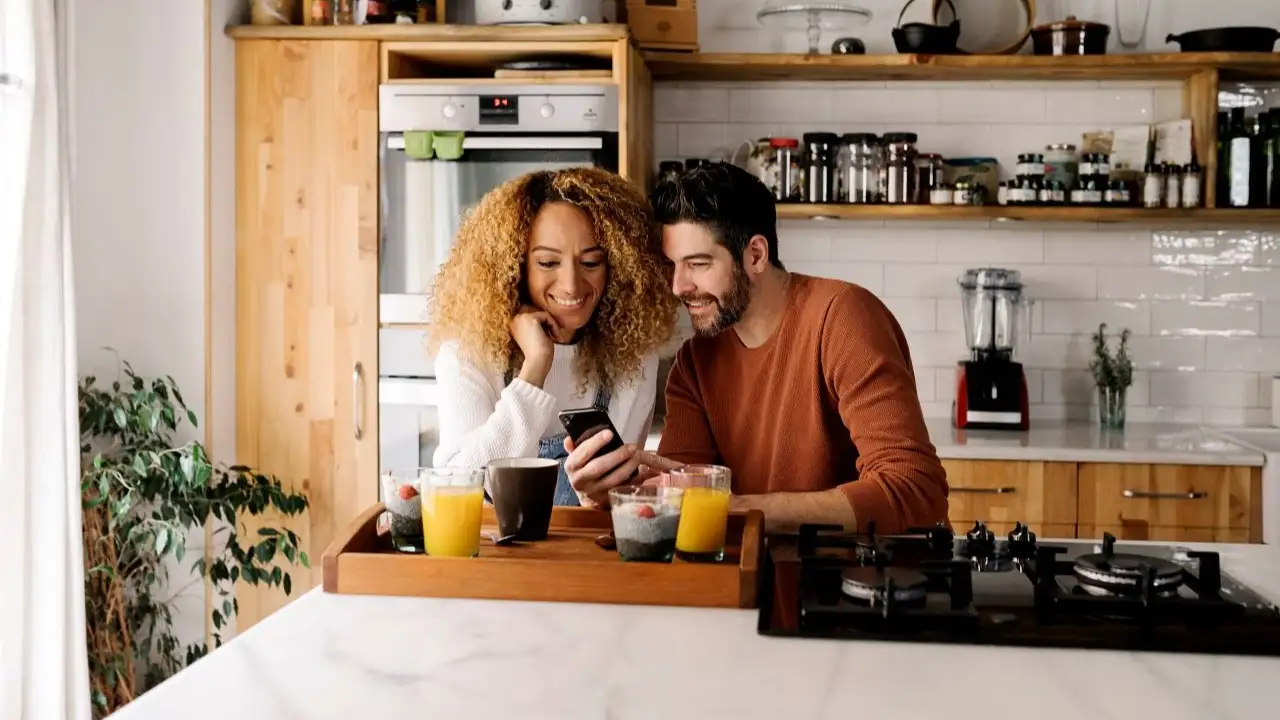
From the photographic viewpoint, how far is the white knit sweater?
2400 millimetres

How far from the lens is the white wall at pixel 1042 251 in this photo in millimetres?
4289

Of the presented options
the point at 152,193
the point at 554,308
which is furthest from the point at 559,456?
the point at 152,193

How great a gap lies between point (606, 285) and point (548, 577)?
97cm

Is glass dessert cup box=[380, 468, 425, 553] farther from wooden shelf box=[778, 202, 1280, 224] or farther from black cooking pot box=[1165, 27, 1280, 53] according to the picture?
black cooking pot box=[1165, 27, 1280, 53]

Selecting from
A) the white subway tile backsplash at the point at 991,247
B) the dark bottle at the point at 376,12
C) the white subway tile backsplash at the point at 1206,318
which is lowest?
the white subway tile backsplash at the point at 1206,318

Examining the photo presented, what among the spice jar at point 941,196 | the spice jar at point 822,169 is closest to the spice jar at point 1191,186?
the spice jar at point 941,196

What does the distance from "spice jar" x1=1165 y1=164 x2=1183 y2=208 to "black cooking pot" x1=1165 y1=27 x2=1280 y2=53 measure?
1.21 ft

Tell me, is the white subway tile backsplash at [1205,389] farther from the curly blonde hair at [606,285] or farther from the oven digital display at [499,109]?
the curly blonde hair at [606,285]

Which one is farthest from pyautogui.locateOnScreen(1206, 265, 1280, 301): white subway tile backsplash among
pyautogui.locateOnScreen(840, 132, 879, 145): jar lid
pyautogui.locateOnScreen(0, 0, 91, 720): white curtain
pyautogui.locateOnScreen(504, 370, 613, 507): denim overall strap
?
pyautogui.locateOnScreen(0, 0, 91, 720): white curtain

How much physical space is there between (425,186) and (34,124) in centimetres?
108

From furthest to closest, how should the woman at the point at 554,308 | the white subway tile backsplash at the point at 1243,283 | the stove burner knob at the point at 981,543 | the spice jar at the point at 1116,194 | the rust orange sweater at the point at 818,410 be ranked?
the white subway tile backsplash at the point at 1243,283 → the spice jar at the point at 1116,194 → the woman at the point at 554,308 → the rust orange sweater at the point at 818,410 → the stove burner knob at the point at 981,543

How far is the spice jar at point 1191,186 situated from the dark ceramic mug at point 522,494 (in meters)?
2.87

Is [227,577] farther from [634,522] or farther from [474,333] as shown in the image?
[634,522]

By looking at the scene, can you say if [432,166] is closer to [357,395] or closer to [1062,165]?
[357,395]
